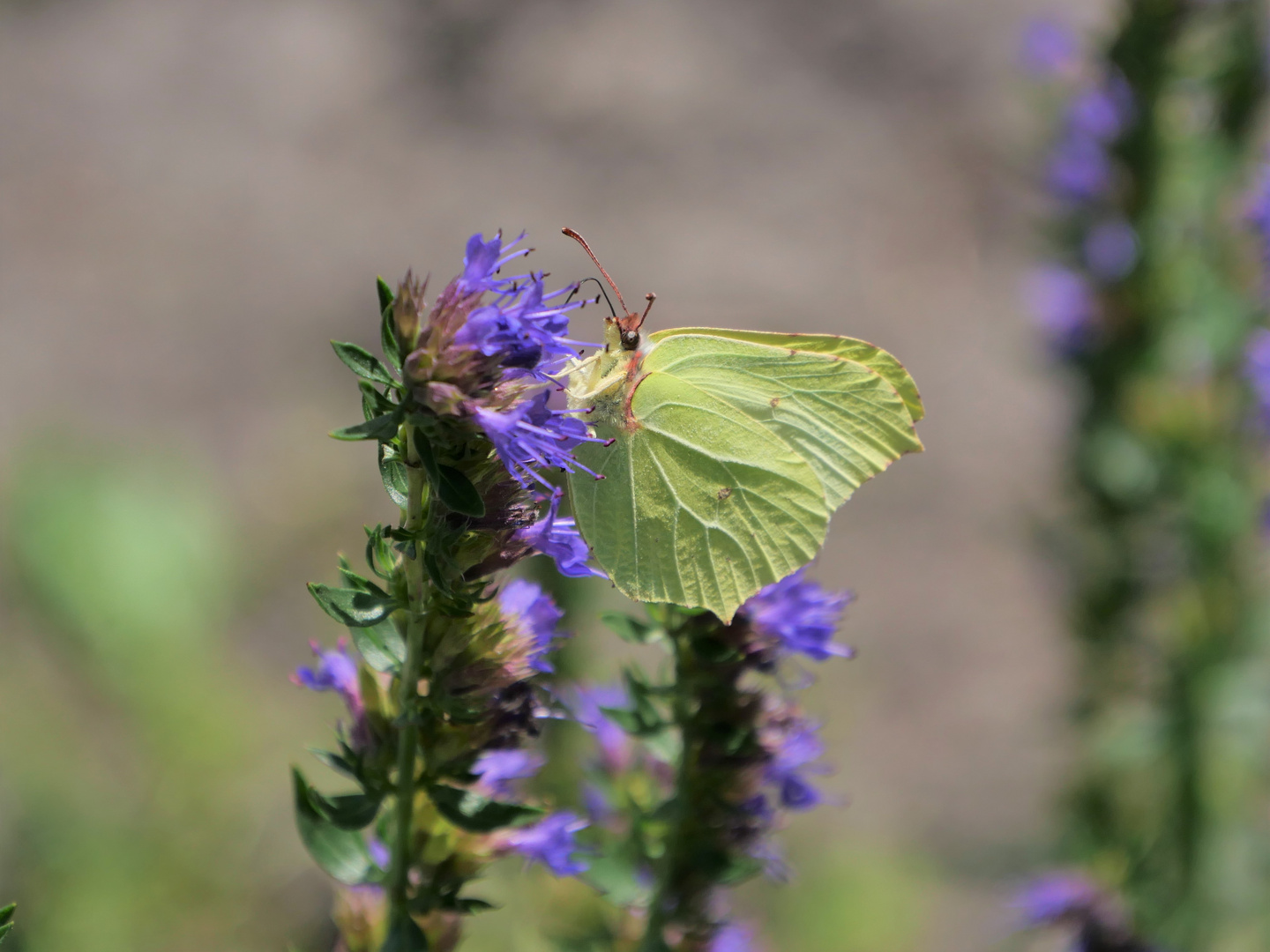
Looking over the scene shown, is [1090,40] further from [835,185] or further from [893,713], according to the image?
[835,185]

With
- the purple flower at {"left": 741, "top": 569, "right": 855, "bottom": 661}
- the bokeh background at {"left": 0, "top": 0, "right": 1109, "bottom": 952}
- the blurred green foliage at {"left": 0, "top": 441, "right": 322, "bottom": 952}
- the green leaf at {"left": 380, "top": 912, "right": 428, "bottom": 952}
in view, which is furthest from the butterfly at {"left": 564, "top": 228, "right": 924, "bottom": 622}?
the blurred green foliage at {"left": 0, "top": 441, "right": 322, "bottom": 952}

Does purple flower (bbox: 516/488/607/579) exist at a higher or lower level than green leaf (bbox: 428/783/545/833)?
higher

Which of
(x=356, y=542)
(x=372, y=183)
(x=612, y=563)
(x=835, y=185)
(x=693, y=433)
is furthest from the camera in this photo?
(x=835, y=185)


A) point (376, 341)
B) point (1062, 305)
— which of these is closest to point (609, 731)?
point (1062, 305)

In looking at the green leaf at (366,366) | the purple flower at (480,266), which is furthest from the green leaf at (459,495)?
the purple flower at (480,266)

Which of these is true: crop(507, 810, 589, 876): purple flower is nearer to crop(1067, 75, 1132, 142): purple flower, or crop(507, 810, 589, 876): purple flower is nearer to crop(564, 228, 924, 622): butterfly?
crop(564, 228, 924, 622): butterfly

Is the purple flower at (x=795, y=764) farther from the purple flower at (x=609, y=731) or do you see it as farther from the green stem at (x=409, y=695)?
the green stem at (x=409, y=695)

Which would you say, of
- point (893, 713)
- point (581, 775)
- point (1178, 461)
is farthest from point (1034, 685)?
point (581, 775)
